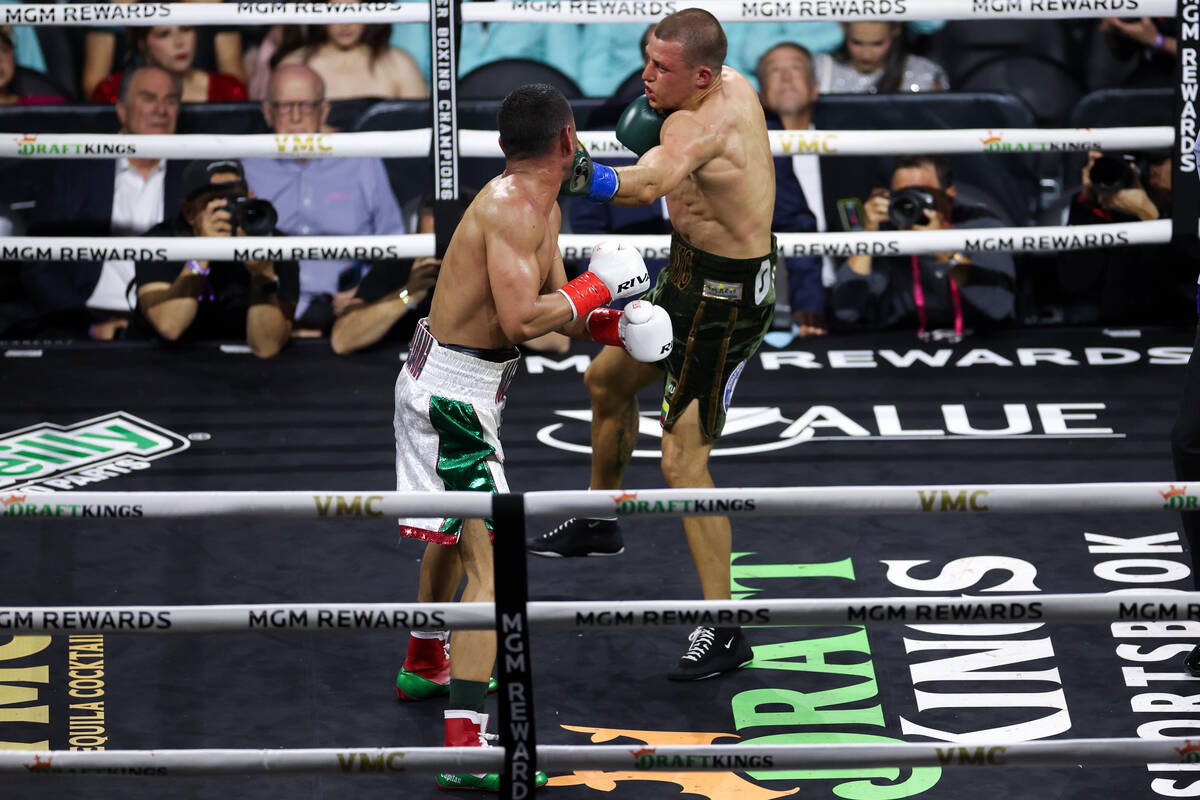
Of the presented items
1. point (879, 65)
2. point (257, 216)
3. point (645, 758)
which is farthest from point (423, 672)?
point (879, 65)

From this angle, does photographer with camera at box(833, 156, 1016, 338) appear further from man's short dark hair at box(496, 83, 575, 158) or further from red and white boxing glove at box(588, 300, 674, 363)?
man's short dark hair at box(496, 83, 575, 158)

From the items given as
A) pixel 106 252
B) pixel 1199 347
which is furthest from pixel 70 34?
pixel 1199 347

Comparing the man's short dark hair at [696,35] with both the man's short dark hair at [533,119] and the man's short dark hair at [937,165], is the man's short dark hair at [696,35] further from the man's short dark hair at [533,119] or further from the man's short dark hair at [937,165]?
the man's short dark hair at [937,165]

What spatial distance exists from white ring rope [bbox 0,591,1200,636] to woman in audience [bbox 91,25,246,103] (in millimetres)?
4201

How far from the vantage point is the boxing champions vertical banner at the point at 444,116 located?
5.25m

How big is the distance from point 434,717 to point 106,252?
2.26 metres

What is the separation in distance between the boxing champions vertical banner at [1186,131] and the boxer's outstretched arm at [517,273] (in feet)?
9.03

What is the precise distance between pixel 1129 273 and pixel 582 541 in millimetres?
2621

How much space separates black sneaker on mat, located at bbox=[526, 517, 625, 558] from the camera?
4445mm

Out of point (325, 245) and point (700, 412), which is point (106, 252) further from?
point (700, 412)

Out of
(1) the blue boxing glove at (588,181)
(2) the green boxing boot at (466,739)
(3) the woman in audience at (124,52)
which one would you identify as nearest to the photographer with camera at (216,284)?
(3) the woman in audience at (124,52)

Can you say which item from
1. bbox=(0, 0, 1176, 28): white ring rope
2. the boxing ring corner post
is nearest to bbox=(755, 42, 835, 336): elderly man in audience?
bbox=(0, 0, 1176, 28): white ring rope

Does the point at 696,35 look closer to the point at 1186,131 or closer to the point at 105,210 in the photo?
the point at 1186,131

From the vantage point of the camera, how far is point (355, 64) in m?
6.59
